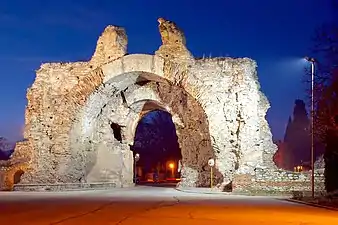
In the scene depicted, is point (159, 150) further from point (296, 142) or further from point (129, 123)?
point (129, 123)

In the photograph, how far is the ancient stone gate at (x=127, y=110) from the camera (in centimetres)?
2777

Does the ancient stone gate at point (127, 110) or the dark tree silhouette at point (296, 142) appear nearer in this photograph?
the ancient stone gate at point (127, 110)

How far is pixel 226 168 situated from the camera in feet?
91.0

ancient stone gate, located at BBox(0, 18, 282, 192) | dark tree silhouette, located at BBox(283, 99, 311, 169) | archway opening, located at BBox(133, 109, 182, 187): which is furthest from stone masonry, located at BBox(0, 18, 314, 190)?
dark tree silhouette, located at BBox(283, 99, 311, 169)

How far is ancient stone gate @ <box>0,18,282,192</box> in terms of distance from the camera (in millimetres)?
27766

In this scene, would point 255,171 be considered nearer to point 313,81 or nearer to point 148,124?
point 313,81

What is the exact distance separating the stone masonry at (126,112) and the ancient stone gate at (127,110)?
0.17ft

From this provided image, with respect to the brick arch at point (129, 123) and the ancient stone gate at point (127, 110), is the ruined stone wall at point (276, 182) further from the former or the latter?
the brick arch at point (129, 123)

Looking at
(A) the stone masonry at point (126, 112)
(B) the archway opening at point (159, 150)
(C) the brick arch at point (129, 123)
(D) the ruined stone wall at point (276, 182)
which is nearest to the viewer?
(D) the ruined stone wall at point (276, 182)

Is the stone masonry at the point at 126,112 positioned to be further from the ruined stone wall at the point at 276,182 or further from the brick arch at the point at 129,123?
Result: the ruined stone wall at the point at 276,182

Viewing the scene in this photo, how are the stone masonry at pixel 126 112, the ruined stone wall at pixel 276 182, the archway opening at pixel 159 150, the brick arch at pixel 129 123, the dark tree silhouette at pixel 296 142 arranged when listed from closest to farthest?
the ruined stone wall at pixel 276 182 → the stone masonry at pixel 126 112 → the brick arch at pixel 129 123 → the archway opening at pixel 159 150 → the dark tree silhouette at pixel 296 142

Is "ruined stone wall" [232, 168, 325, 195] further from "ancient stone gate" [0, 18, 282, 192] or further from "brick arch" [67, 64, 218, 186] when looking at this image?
"brick arch" [67, 64, 218, 186]

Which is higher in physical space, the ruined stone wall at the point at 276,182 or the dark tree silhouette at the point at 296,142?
the dark tree silhouette at the point at 296,142

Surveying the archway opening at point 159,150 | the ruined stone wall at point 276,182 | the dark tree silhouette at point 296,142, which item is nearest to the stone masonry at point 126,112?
the ruined stone wall at point 276,182
